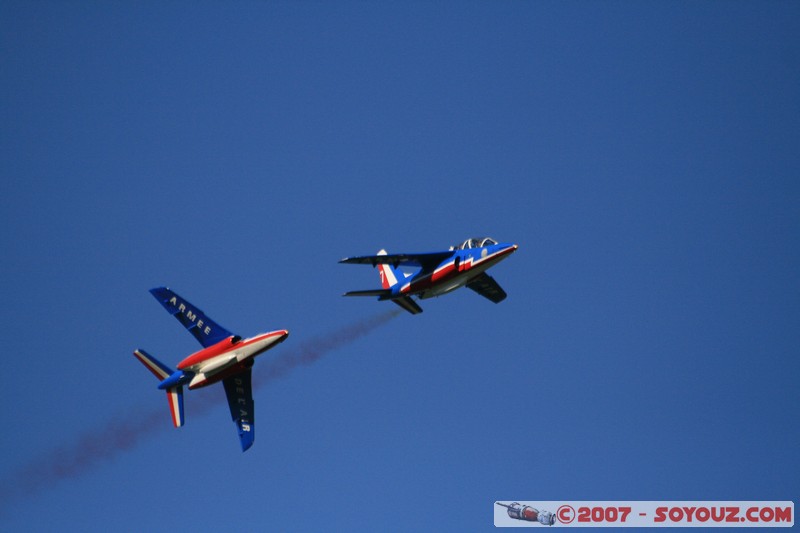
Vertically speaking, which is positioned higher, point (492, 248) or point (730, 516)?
point (492, 248)

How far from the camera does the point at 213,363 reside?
5266 centimetres

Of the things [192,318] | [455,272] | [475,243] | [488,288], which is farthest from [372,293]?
[192,318]

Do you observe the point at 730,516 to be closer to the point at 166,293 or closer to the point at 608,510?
the point at 608,510

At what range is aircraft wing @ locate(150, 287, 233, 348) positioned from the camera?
53906 millimetres

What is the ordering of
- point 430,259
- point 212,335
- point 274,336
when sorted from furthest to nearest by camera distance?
point 430,259, point 212,335, point 274,336

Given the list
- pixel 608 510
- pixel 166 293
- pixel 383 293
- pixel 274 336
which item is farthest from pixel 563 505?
pixel 166 293

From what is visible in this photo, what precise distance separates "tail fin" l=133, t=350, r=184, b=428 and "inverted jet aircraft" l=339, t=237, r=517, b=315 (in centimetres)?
953

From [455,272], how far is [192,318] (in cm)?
1288

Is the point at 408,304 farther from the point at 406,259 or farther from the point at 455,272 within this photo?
the point at 455,272

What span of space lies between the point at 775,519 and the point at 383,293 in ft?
77.2

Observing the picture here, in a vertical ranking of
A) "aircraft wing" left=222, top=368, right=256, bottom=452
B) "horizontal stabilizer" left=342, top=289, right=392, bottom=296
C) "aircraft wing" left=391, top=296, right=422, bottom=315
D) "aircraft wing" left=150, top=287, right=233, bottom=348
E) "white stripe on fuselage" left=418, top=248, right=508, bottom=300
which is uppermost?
"white stripe on fuselage" left=418, top=248, right=508, bottom=300

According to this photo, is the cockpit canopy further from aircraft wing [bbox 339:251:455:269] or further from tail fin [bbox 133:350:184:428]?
tail fin [bbox 133:350:184:428]

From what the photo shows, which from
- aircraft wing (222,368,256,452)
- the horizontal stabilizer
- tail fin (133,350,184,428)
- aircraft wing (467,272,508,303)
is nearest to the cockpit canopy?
the horizontal stabilizer

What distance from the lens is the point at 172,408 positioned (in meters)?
55.4
